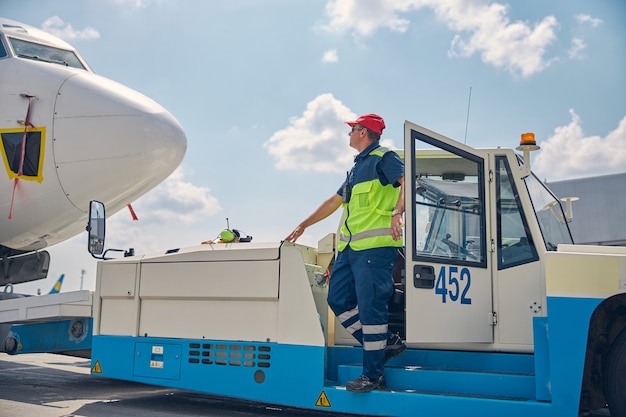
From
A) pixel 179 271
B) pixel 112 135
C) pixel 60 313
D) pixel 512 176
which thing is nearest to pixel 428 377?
pixel 512 176

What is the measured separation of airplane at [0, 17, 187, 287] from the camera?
6508 mm

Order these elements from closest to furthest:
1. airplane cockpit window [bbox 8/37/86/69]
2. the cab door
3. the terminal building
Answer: the cab door, airplane cockpit window [bbox 8/37/86/69], the terminal building

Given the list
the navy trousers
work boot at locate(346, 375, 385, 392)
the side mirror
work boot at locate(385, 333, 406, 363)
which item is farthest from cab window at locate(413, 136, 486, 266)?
the side mirror

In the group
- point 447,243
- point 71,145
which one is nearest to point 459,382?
point 447,243

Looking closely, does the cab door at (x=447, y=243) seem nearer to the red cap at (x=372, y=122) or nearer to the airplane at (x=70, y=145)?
the red cap at (x=372, y=122)

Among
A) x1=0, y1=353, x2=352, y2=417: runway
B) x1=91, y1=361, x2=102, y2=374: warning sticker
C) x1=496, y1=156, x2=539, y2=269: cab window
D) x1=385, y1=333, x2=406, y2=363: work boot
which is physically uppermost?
x1=496, y1=156, x2=539, y2=269: cab window

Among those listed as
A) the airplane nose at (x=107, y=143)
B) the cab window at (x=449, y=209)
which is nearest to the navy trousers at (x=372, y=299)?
the cab window at (x=449, y=209)

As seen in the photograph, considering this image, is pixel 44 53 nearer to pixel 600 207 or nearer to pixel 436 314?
pixel 436 314

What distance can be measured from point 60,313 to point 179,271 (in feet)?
5.23

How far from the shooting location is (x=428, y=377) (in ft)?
13.5

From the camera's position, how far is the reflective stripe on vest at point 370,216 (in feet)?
13.9

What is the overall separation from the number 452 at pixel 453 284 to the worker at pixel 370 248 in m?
0.34

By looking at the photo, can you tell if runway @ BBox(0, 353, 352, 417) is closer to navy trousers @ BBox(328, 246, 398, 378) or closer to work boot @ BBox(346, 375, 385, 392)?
work boot @ BBox(346, 375, 385, 392)

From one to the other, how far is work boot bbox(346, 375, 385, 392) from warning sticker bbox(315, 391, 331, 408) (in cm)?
21
